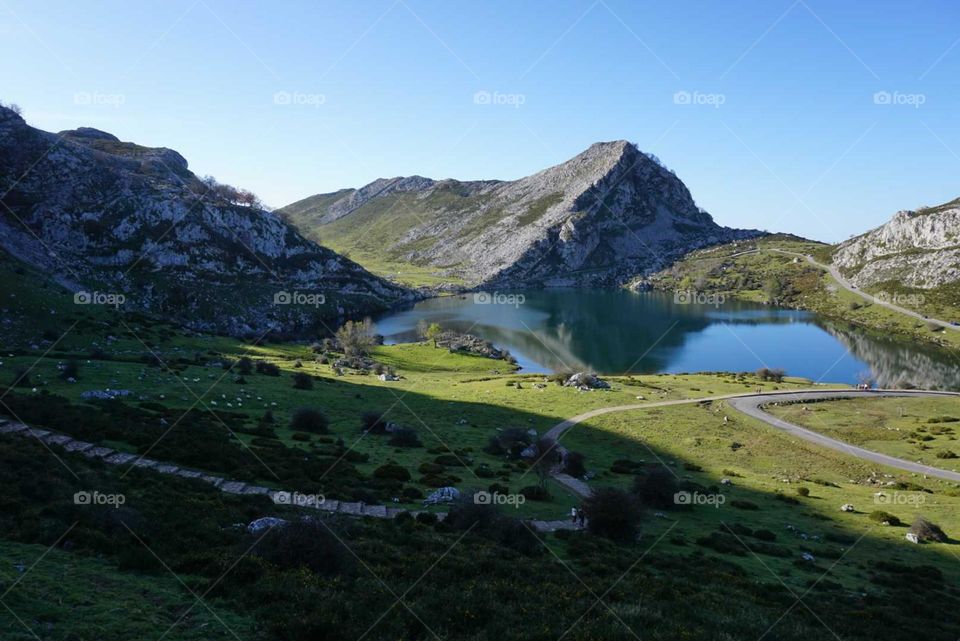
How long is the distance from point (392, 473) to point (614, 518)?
637 inches

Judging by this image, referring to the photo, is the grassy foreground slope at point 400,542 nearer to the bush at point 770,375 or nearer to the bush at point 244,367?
the bush at point 244,367

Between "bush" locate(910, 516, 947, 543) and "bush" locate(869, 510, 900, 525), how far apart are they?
2.67 metres

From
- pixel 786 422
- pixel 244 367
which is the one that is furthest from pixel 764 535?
pixel 244 367

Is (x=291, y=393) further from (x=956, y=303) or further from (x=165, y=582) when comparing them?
(x=956, y=303)

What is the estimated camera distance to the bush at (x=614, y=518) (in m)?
29.4

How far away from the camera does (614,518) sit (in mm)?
29422

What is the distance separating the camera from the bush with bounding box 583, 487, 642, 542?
2942cm

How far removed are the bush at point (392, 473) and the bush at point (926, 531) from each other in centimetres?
3462

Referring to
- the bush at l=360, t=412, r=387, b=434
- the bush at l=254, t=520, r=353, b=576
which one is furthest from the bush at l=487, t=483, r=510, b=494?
the bush at l=254, t=520, r=353, b=576

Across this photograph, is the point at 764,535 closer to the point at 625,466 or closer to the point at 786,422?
the point at 625,466

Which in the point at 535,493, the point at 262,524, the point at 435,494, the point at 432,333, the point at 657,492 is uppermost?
the point at 262,524

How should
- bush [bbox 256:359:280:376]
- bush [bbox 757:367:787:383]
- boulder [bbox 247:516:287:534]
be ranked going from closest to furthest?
boulder [bbox 247:516:287:534], bush [bbox 256:359:280:376], bush [bbox 757:367:787:383]

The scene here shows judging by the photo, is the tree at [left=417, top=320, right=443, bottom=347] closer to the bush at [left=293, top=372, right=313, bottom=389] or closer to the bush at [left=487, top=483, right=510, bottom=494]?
the bush at [left=293, top=372, right=313, bottom=389]

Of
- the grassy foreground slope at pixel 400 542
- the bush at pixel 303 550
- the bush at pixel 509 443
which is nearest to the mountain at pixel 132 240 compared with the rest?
the grassy foreground slope at pixel 400 542
